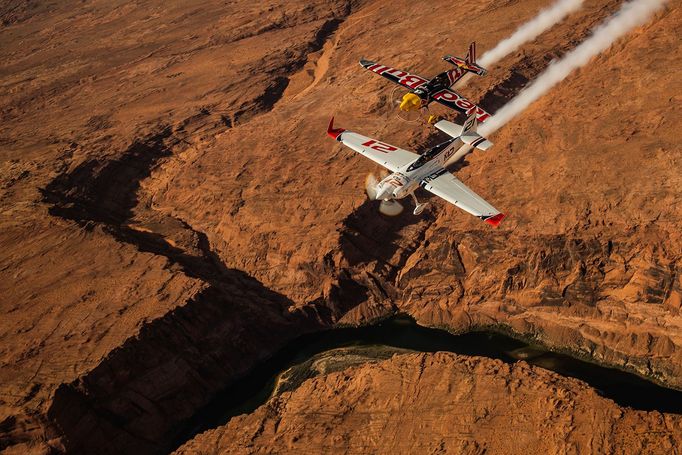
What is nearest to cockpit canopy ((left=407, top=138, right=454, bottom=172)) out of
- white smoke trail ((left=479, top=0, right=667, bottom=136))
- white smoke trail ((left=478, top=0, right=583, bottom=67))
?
white smoke trail ((left=479, top=0, right=667, bottom=136))

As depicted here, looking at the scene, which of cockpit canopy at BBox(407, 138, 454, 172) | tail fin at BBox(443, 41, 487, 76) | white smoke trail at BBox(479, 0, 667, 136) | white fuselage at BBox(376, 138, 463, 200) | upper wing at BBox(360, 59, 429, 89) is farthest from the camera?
white smoke trail at BBox(479, 0, 667, 136)

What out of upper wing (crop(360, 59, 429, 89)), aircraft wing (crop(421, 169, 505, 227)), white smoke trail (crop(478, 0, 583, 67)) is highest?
upper wing (crop(360, 59, 429, 89))

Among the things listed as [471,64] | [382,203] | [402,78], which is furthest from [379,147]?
[471,64]

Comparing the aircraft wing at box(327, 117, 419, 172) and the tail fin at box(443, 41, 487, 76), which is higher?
the tail fin at box(443, 41, 487, 76)

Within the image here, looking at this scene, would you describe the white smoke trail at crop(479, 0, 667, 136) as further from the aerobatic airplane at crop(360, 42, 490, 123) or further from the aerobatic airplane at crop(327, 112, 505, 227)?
the aerobatic airplane at crop(327, 112, 505, 227)

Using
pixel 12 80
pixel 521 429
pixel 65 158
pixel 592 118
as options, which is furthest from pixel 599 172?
pixel 12 80
